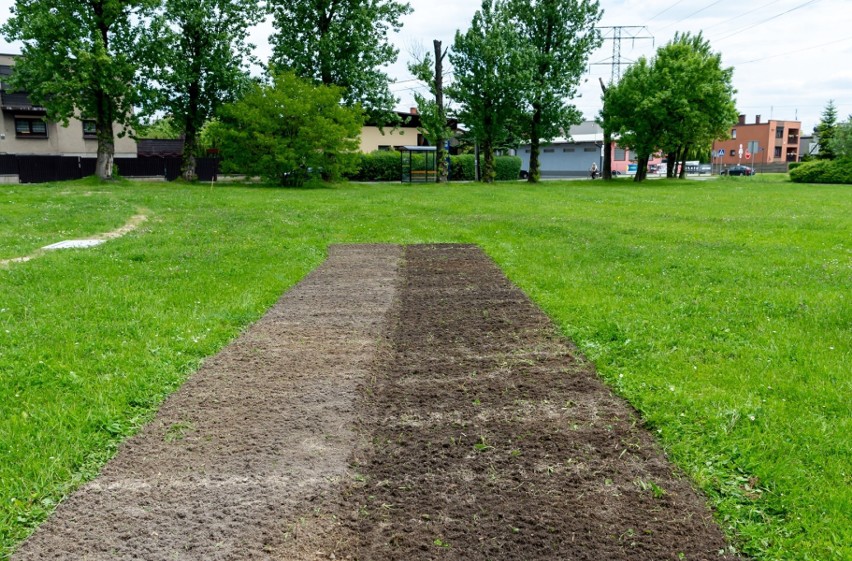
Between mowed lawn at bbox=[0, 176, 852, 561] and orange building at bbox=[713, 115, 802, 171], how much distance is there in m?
101

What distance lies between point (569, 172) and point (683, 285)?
64932 millimetres

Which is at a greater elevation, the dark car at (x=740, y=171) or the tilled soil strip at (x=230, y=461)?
the dark car at (x=740, y=171)

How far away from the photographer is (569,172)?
71.1 meters

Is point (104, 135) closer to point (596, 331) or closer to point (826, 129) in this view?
point (596, 331)

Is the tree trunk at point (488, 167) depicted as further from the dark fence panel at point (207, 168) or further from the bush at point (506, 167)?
the dark fence panel at point (207, 168)

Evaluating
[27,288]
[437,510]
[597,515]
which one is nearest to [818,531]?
[597,515]

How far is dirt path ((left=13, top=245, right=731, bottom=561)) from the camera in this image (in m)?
2.83

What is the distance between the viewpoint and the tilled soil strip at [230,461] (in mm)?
2828

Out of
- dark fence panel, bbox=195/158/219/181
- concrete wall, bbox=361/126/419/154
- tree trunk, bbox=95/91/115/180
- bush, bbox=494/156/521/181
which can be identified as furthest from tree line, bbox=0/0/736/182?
concrete wall, bbox=361/126/419/154

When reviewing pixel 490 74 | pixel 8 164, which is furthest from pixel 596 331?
pixel 8 164

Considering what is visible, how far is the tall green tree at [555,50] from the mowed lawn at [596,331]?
26.9m

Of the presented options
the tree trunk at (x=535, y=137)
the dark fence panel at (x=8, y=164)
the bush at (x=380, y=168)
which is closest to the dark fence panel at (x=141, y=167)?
the dark fence panel at (x=8, y=164)

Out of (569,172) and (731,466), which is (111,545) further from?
(569,172)

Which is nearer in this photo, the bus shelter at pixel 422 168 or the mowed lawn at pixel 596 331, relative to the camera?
the mowed lawn at pixel 596 331
